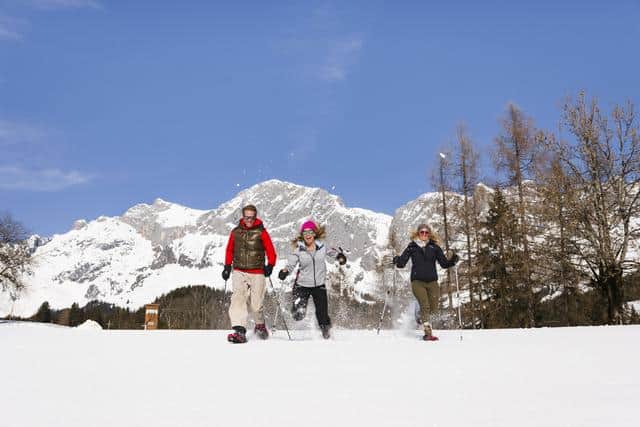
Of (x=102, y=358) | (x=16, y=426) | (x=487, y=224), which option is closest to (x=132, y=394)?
(x=16, y=426)

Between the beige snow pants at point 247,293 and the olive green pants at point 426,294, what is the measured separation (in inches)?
108

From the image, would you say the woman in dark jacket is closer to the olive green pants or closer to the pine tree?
the olive green pants

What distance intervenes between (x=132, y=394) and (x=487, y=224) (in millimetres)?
23712

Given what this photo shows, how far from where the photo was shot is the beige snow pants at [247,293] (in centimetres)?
841

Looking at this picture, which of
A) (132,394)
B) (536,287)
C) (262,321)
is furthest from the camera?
(536,287)

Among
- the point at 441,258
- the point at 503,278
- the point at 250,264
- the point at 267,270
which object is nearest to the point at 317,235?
the point at 267,270

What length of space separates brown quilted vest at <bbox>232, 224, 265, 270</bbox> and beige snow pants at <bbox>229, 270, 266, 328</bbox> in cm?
15

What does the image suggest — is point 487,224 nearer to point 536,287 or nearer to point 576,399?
point 536,287

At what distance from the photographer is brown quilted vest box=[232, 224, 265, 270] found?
8.68 metres

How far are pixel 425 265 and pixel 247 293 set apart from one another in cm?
332

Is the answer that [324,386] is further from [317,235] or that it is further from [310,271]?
[317,235]

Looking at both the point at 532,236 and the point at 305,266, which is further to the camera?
the point at 532,236

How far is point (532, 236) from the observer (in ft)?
63.4

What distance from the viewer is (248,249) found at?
872 centimetres
